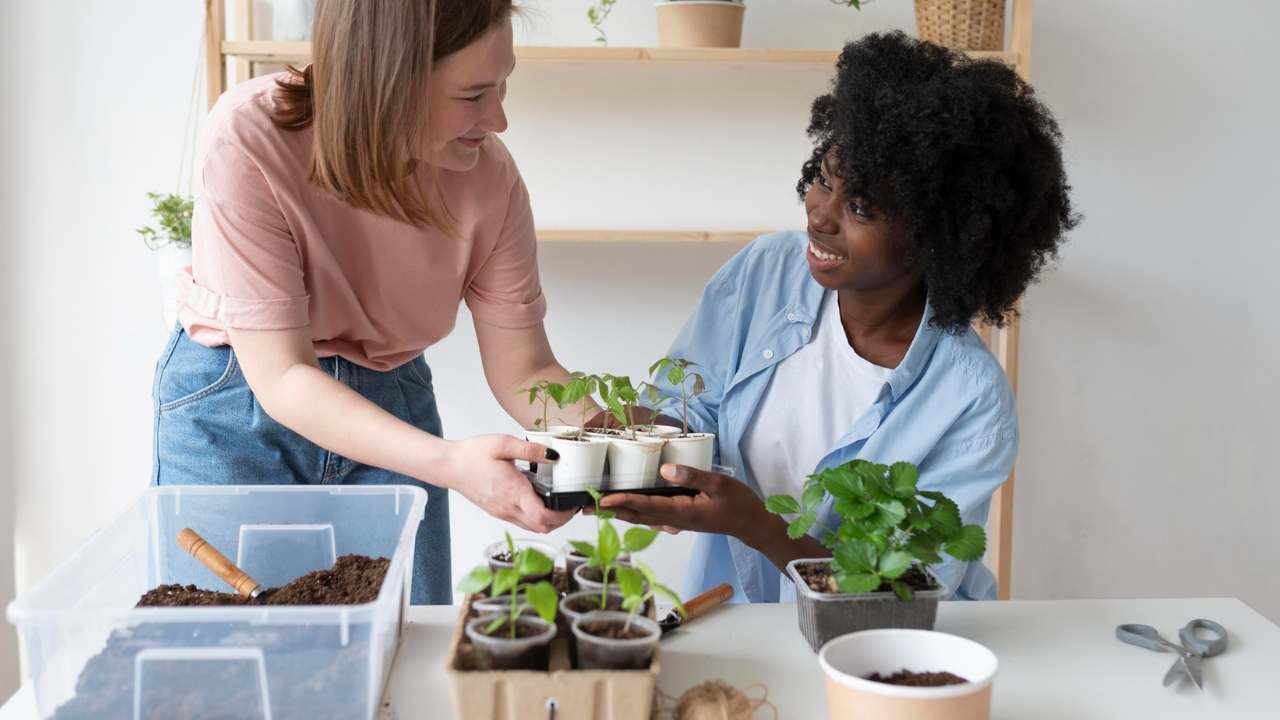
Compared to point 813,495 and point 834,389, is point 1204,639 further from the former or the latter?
point 834,389

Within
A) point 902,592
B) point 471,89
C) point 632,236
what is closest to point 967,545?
point 902,592

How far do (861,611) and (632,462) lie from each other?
1.08ft

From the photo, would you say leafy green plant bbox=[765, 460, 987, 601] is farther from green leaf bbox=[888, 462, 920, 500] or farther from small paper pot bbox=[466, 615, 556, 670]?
small paper pot bbox=[466, 615, 556, 670]

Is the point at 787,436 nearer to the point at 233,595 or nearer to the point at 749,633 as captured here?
the point at 749,633

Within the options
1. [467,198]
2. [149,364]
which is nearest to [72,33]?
[149,364]

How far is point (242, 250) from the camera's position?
4.34 ft

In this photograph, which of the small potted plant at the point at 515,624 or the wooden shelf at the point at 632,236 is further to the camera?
the wooden shelf at the point at 632,236

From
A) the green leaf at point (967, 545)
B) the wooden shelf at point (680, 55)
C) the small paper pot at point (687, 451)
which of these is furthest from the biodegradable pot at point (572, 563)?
the wooden shelf at point (680, 55)

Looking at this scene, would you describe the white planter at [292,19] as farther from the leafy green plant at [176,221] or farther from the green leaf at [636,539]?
the green leaf at [636,539]

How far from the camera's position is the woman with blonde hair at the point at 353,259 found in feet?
4.14

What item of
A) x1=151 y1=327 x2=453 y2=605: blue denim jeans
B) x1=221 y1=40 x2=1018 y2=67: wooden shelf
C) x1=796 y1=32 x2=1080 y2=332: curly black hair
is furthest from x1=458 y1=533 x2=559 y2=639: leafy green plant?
x1=221 y1=40 x2=1018 y2=67: wooden shelf

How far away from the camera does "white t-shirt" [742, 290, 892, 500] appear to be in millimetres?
1625

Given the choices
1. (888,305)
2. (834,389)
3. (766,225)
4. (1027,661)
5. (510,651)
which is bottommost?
(1027,661)

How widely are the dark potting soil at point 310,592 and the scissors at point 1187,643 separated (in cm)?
83
